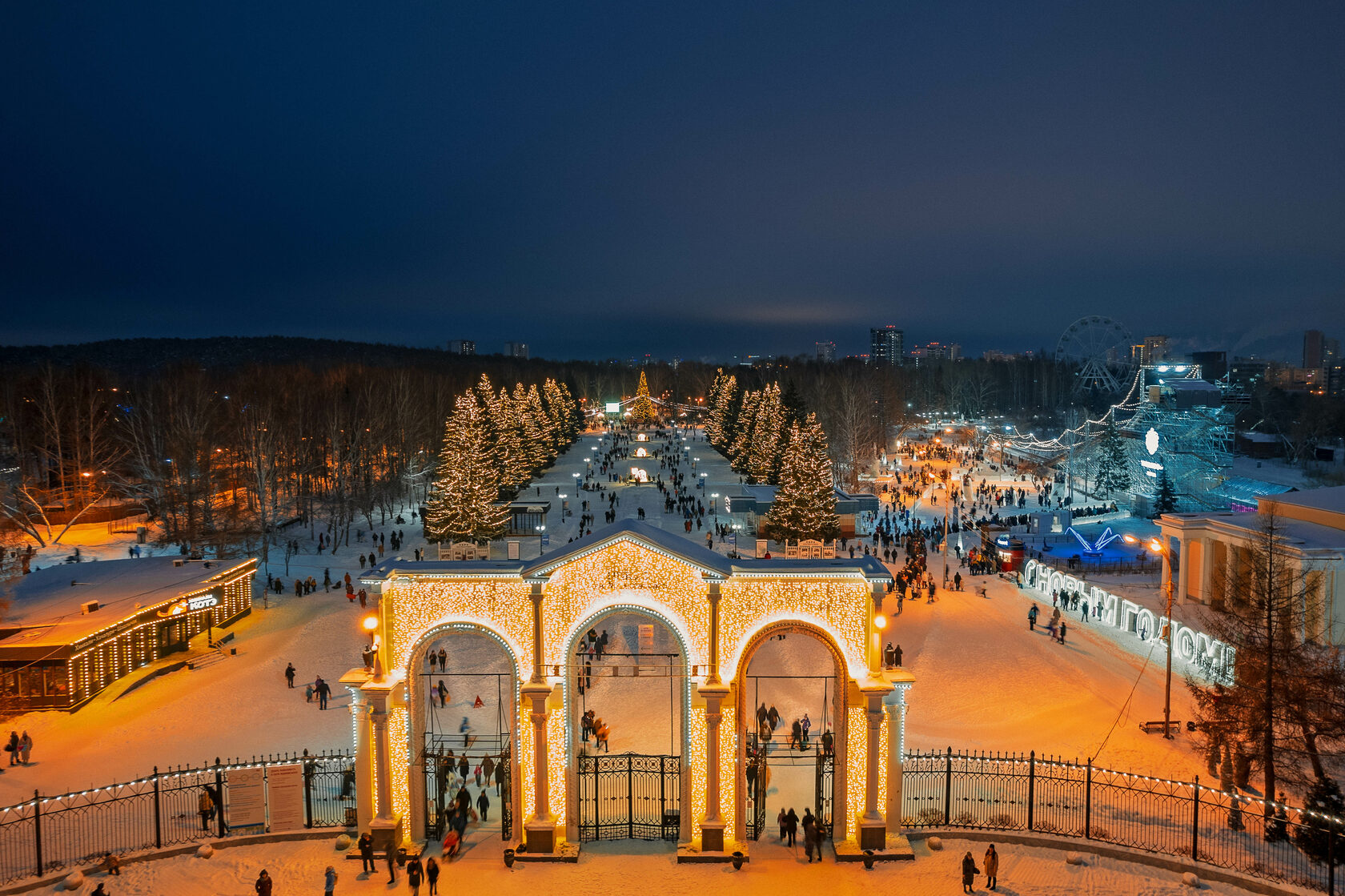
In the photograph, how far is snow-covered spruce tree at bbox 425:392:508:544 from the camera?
33.8 meters

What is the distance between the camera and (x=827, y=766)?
16062mm

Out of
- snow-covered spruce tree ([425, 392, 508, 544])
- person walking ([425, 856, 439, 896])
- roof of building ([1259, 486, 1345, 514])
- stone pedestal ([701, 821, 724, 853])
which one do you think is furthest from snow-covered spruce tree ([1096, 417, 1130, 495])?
person walking ([425, 856, 439, 896])

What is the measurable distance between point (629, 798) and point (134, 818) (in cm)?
907

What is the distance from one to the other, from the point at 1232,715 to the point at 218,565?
29673 mm

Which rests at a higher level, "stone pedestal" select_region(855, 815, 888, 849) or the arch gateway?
the arch gateway

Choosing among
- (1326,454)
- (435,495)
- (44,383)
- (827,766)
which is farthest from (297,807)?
(1326,454)

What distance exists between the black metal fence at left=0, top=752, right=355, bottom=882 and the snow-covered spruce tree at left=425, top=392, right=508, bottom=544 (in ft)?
59.7

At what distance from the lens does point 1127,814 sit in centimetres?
1471

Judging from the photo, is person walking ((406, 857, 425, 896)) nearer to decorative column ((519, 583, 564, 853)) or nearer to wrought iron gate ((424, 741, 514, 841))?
wrought iron gate ((424, 741, 514, 841))

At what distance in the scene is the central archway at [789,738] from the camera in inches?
530

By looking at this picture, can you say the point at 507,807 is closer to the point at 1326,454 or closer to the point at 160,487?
the point at 160,487

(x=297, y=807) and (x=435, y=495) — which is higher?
(x=435, y=495)

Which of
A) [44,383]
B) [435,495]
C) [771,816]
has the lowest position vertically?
[771,816]

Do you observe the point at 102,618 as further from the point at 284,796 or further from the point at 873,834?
the point at 873,834
